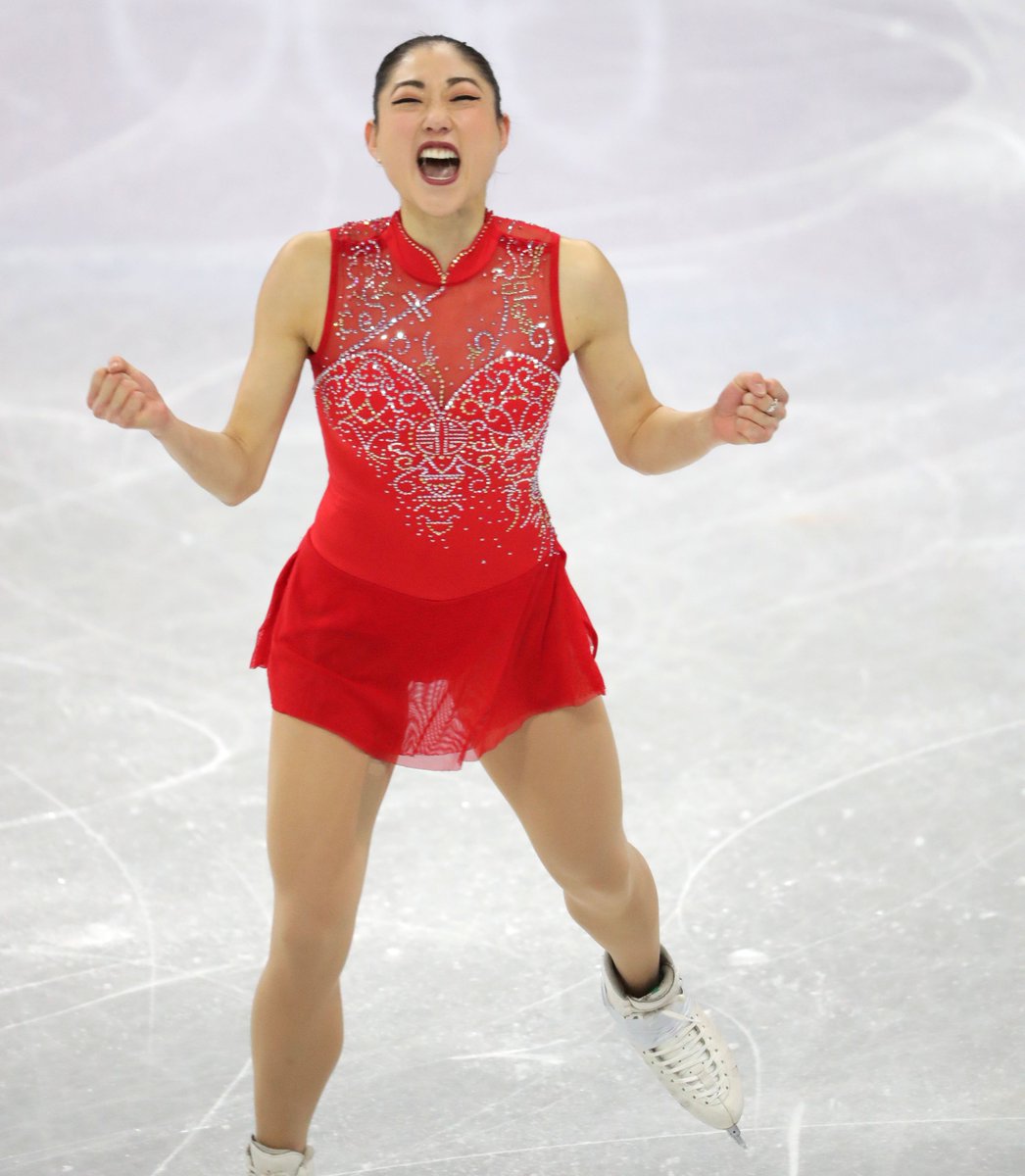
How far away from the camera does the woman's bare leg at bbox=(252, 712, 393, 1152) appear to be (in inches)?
91.2

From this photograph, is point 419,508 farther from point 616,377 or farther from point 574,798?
point 574,798

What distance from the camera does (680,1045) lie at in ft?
8.84

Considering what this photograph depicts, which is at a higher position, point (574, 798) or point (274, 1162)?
point (574, 798)

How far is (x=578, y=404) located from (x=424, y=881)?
2.82 metres

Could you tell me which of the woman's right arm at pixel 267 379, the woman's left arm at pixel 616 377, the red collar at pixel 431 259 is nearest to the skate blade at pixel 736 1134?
the woman's left arm at pixel 616 377

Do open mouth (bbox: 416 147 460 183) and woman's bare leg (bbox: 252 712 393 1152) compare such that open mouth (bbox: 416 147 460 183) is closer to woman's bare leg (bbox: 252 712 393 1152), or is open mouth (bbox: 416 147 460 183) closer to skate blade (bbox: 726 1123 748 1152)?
woman's bare leg (bbox: 252 712 393 1152)

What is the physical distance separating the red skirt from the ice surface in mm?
729

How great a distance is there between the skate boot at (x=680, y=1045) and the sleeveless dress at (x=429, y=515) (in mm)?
529

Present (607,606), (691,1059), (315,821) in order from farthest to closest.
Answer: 1. (607,606)
2. (691,1059)
3. (315,821)

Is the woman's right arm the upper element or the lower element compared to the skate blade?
upper

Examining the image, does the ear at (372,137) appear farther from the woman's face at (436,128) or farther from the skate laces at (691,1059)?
the skate laces at (691,1059)

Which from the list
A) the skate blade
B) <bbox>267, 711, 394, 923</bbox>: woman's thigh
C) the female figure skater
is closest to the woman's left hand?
the female figure skater

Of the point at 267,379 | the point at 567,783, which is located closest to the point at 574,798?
the point at 567,783

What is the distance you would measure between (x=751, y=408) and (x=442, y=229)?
51cm
